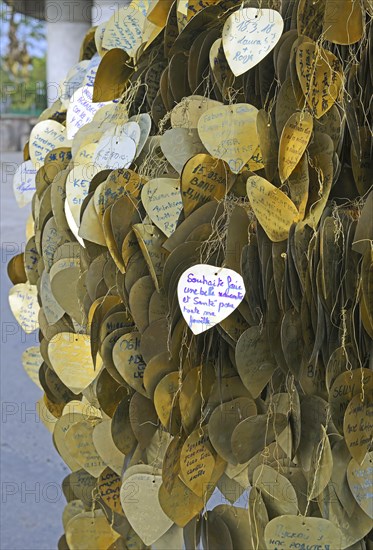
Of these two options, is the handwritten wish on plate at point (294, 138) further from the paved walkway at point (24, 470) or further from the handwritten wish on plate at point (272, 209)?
the paved walkway at point (24, 470)

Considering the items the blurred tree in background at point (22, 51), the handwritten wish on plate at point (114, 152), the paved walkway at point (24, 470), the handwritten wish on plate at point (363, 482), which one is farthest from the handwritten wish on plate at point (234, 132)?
the blurred tree in background at point (22, 51)

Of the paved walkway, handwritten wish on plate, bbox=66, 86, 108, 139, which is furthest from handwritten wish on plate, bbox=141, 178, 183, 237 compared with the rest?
the paved walkway

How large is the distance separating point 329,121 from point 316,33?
3.0 inches

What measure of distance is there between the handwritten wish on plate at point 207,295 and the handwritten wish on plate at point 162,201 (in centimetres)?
9

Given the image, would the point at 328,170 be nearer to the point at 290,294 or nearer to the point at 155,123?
the point at 290,294

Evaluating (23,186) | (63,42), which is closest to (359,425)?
(23,186)

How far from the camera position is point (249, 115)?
26.7 inches

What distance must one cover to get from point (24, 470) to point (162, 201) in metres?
1.50

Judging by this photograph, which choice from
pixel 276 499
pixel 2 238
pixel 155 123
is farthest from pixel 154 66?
pixel 2 238

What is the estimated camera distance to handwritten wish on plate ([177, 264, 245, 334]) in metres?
0.64

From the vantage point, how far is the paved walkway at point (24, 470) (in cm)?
177

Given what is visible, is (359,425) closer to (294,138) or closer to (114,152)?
(294,138)

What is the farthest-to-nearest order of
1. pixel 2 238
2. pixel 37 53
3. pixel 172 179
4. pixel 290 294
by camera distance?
1. pixel 37 53
2. pixel 2 238
3. pixel 172 179
4. pixel 290 294

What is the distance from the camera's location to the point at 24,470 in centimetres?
205
